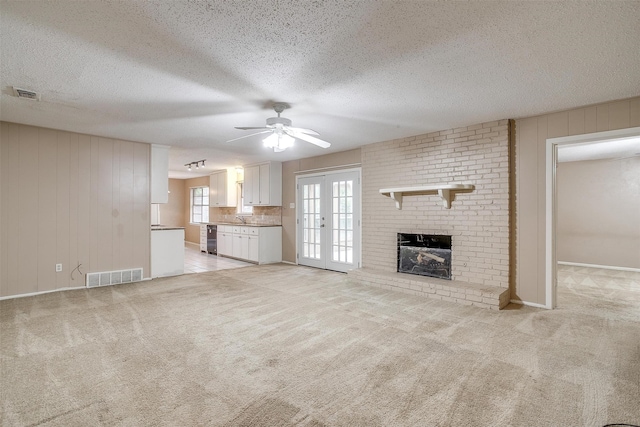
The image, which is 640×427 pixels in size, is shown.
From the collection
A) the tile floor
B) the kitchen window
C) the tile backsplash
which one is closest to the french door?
the tile backsplash

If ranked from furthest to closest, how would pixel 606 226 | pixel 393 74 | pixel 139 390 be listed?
pixel 606 226 → pixel 393 74 → pixel 139 390

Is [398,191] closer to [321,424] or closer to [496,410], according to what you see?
[496,410]

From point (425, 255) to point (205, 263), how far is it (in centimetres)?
531

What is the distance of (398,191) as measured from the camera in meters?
5.04

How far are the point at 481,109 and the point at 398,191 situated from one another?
67.2 inches

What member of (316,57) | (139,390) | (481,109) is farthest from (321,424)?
(481,109)

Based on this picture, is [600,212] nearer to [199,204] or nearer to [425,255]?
[425,255]

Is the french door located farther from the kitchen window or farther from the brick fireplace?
the kitchen window

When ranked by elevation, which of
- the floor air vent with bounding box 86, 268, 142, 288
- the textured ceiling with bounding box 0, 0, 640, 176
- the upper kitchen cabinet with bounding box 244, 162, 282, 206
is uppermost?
the textured ceiling with bounding box 0, 0, 640, 176

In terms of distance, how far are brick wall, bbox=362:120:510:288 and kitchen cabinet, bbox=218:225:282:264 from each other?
8.92 feet

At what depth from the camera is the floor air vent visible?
5.06 m

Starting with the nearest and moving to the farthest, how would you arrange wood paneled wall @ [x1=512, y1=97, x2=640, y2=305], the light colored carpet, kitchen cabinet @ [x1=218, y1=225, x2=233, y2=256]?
the light colored carpet
wood paneled wall @ [x1=512, y1=97, x2=640, y2=305]
kitchen cabinet @ [x1=218, y1=225, x2=233, y2=256]

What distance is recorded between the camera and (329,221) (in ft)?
21.8

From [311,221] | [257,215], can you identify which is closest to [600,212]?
[311,221]
